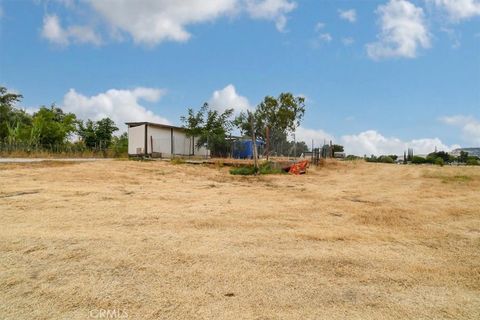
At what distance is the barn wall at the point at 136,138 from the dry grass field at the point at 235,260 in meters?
16.7

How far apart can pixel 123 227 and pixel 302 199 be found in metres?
3.39

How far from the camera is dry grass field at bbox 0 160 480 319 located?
2223mm

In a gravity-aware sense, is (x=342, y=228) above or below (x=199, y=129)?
below

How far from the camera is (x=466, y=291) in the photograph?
246 centimetres

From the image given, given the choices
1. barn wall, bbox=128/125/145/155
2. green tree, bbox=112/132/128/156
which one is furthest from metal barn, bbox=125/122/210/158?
green tree, bbox=112/132/128/156

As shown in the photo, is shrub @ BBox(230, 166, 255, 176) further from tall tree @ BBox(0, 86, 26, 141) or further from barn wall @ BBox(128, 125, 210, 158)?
tall tree @ BBox(0, 86, 26, 141)

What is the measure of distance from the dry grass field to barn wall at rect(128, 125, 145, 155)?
16657 millimetres

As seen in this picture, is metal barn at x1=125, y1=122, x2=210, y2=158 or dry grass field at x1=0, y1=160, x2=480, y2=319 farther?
metal barn at x1=125, y1=122, x2=210, y2=158

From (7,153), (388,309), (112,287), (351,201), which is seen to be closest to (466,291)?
(388,309)

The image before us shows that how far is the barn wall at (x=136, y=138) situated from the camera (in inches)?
871

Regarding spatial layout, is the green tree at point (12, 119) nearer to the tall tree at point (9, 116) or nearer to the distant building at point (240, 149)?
the tall tree at point (9, 116)

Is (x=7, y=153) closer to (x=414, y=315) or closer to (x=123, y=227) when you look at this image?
(x=123, y=227)

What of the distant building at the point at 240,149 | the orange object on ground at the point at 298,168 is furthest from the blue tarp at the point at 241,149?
the orange object on ground at the point at 298,168

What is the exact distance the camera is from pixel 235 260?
300 cm
